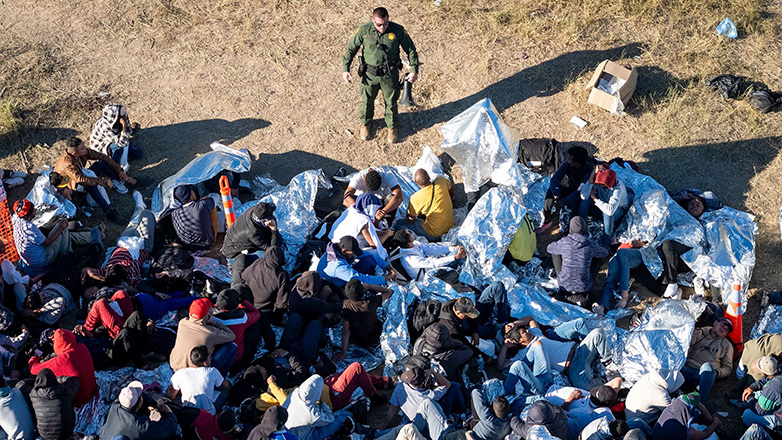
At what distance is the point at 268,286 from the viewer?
26.7 ft

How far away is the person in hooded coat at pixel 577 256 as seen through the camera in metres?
8.46

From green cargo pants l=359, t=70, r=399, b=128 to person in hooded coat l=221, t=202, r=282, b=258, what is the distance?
2137 mm

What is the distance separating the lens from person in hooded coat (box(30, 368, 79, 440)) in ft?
22.7

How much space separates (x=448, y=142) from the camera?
9797 millimetres

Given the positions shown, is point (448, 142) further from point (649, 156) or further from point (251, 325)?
point (251, 325)

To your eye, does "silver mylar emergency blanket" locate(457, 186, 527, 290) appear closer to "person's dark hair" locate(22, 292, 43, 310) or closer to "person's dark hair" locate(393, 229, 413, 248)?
"person's dark hair" locate(393, 229, 413, 248)

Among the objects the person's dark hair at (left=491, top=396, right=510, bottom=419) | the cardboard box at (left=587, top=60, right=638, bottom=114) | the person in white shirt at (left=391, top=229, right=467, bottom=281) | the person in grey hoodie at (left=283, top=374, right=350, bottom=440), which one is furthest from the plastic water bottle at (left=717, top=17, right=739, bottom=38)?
the person in grey hoodie at (left=283, top=374, right=350, bottom=440)

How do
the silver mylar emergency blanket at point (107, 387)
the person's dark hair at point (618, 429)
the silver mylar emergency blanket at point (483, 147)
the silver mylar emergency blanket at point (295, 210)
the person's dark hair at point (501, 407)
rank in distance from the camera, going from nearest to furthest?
the person's dark hair at point (618, 429)
the person's dark hair at point (501, 407)
the silver mylar emergency blanket at point (107, 387)
the silver mylar emergency blanket at point (295, 210)
the silver mylar emergency blanket at point (483, 147)

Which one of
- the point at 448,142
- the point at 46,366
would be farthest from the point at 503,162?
the point at 46,366

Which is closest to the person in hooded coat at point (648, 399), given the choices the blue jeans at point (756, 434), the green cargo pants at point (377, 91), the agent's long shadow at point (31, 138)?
the blue jeans at point (756, 434)

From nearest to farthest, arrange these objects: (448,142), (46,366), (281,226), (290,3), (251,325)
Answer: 1. (46,366)
2. (251,325)
3. (281,226)
4. (448,142)
5. (290,3)

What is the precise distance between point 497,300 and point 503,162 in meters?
1.94

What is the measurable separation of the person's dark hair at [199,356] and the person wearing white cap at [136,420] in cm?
52

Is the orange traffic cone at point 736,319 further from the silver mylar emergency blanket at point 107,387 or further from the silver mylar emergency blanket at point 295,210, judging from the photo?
the silver mylar emergency blanket at point 107,387
